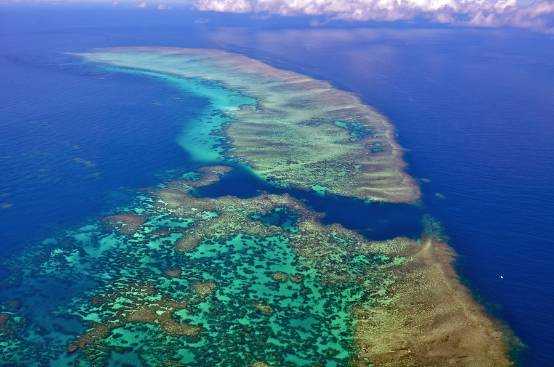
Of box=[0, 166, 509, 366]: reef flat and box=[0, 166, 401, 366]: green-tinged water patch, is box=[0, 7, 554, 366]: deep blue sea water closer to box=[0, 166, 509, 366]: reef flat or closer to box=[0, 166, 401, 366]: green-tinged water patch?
box=[0, 166, 509, 366]: reef flat

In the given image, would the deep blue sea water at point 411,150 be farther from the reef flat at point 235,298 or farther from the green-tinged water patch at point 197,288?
the green-tinged water patch at point 197,288

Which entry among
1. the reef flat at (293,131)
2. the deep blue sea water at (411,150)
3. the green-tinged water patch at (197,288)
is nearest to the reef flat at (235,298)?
the green-tinged water patch at (197,288)

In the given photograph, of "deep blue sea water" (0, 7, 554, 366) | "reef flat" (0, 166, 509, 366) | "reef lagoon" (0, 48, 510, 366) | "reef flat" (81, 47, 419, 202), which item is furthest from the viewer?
"reef flat" (81, 47, 419, 202)

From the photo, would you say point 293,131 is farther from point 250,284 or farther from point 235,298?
point 235,298

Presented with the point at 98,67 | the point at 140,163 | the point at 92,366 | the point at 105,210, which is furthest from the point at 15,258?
the point at 98,67

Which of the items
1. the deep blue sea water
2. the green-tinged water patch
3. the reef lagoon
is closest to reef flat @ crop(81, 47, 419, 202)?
the reef lagoon

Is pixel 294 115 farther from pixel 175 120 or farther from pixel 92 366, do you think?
pixel 92 366
